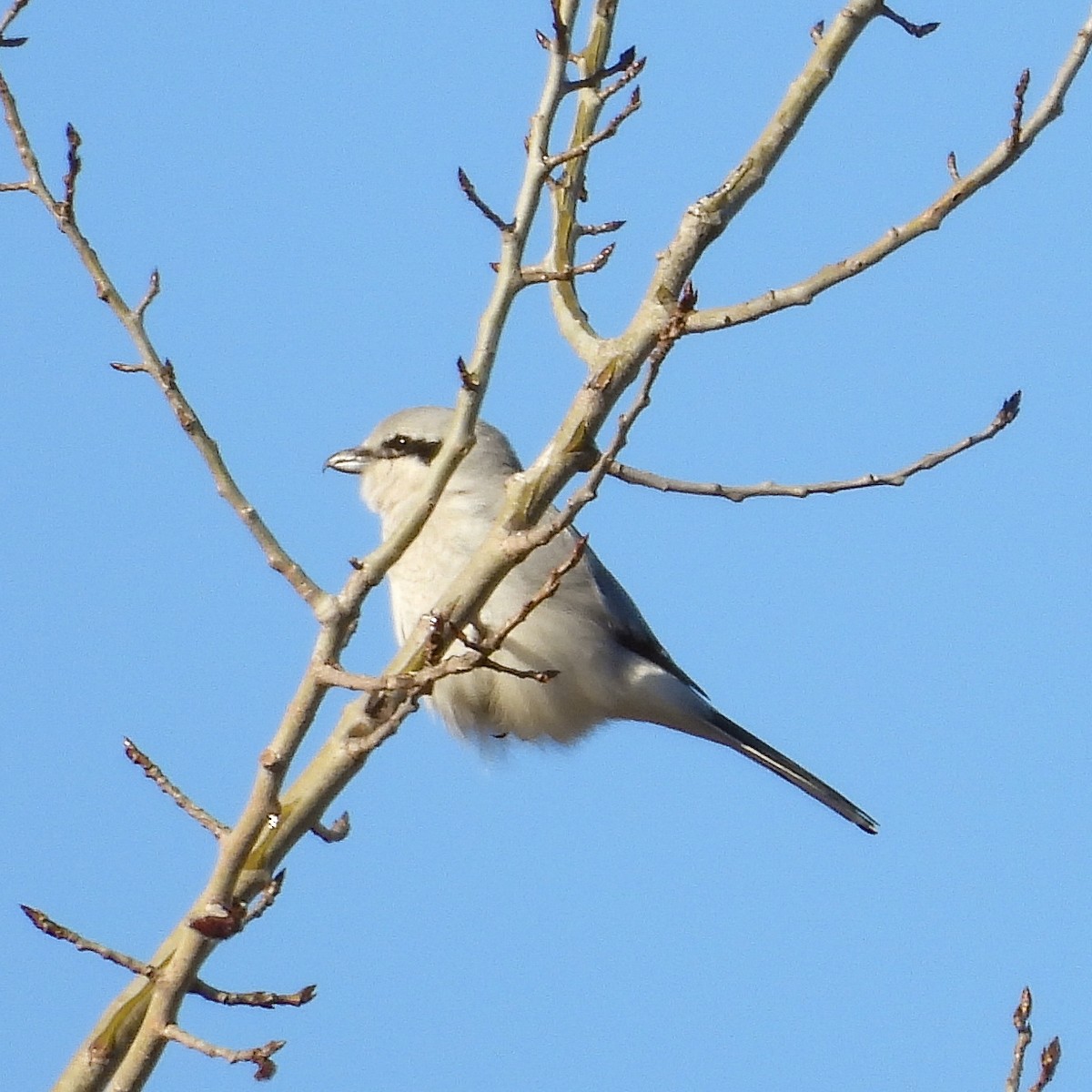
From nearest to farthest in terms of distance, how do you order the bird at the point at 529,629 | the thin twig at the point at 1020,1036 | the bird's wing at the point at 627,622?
the thin twig at the point at 1020,1036, the bird at the point at 529,629, the bird's wing at the point at 627,622

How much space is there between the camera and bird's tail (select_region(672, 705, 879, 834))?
18.7ft

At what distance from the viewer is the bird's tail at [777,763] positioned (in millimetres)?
5691

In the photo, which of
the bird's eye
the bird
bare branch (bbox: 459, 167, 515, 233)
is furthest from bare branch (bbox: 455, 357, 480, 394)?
the bird's eye

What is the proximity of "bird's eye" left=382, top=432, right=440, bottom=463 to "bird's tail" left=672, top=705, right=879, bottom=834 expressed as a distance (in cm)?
126

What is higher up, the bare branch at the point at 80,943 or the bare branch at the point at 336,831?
the bare branch at the point at 336,831

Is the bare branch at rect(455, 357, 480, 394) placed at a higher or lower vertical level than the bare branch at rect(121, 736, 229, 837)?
higher

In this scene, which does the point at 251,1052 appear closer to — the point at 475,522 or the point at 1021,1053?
the point at 1021,1053

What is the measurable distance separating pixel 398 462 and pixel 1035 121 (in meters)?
3.33

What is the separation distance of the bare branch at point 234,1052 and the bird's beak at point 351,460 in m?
3.52

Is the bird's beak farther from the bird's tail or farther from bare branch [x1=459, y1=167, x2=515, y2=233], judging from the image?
bare branch [x1=459, y1=167, x2=515, y2=233]

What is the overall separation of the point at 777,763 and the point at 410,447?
1.62 meters

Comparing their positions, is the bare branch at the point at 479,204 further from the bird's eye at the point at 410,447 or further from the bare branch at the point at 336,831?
the bird's eye at the point at 410,447

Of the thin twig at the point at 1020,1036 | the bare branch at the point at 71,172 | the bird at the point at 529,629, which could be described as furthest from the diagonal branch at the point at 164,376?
the bird at the point at 529,629

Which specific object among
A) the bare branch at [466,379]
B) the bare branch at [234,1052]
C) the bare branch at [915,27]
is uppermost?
the bare branch at [915,27]
